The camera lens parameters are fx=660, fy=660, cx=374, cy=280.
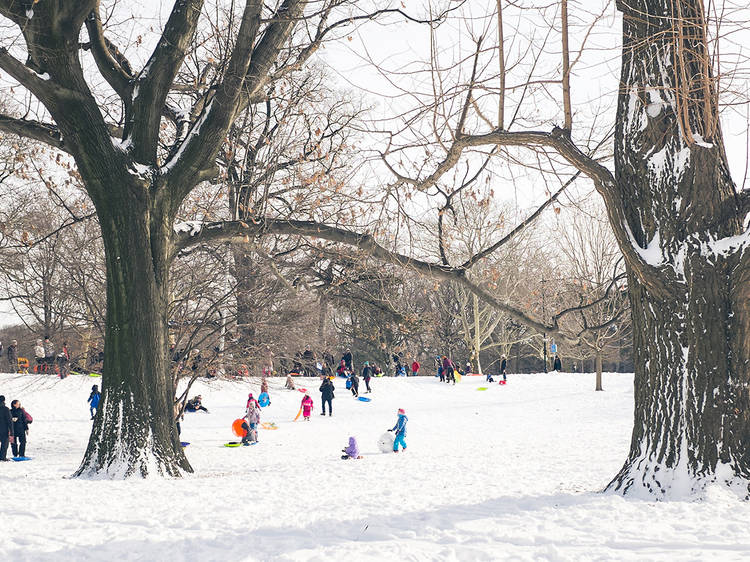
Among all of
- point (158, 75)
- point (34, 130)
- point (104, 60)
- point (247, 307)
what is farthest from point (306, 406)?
point (158, 75)

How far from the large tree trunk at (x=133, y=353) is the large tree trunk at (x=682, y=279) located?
594 cm

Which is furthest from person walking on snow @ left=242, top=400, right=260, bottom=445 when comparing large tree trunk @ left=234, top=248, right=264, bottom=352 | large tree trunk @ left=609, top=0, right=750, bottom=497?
large tree trunk @ left=609, top=0, right=750, bottom=497

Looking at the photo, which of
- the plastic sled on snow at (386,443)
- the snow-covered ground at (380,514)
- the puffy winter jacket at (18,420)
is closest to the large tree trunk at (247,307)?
the snow-covered ground at (380,514)

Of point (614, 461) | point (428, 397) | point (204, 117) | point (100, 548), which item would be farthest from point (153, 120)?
point (428, 397)

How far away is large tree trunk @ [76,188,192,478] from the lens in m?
8.82

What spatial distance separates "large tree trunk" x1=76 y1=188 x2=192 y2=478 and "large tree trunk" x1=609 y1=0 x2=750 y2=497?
594 cm

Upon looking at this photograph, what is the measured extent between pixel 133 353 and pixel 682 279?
6867mm

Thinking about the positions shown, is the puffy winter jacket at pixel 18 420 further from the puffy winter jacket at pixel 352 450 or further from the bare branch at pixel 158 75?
the bare branch at pixel 158 75

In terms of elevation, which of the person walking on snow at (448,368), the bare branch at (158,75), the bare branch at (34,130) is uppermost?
the bare branch at (158,75)

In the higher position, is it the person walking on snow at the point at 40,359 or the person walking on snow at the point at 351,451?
the person walking on snow at the point at 40,359

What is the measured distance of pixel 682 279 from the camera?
6.48 meters

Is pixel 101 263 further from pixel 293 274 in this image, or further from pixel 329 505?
pixel 329 505

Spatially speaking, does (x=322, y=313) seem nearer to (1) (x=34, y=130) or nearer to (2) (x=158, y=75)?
(1) (x=34, y=130)

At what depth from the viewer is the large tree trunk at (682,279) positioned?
6.29m
